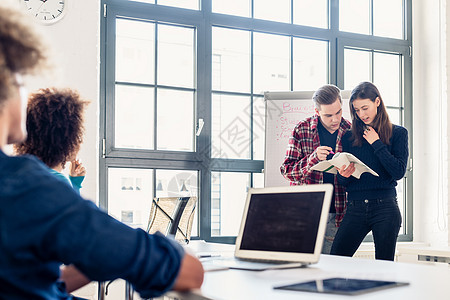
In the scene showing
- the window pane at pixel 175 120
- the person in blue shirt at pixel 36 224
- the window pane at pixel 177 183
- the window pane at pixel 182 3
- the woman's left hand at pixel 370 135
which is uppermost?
the window pane at pixel 182 3

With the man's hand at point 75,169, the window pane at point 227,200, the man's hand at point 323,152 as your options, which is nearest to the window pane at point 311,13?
the window pane at point 227,200

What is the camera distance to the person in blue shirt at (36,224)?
0.77 metres

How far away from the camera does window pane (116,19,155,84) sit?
399cm

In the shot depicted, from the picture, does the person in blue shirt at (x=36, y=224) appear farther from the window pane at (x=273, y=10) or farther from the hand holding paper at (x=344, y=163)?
the window pane at (x=273, y=10)

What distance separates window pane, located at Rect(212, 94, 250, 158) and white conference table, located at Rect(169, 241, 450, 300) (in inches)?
107

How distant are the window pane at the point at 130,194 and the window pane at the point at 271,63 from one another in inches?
48.4

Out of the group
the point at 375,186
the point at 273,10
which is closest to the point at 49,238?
the point at 375,186

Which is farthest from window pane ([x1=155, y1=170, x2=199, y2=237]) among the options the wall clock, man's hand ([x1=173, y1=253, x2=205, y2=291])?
man's hand ([x1=173, y1=253, x2=205, y2=291])

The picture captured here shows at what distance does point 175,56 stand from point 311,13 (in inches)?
54.7

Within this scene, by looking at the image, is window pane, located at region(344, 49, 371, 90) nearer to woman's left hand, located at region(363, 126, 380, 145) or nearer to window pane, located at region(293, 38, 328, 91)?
window pane, located at region(293, 38, 328, 91)

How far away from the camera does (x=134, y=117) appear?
4.02 m

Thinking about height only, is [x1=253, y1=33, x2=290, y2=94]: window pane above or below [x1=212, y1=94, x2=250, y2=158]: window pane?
above

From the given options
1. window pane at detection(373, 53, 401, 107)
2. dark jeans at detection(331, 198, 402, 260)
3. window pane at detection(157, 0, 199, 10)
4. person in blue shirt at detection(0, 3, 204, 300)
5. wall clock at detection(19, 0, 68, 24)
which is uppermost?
window pane at detection(157, 0, 199, 10)

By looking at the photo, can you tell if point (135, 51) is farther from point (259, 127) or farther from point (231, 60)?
point (259, 127)
